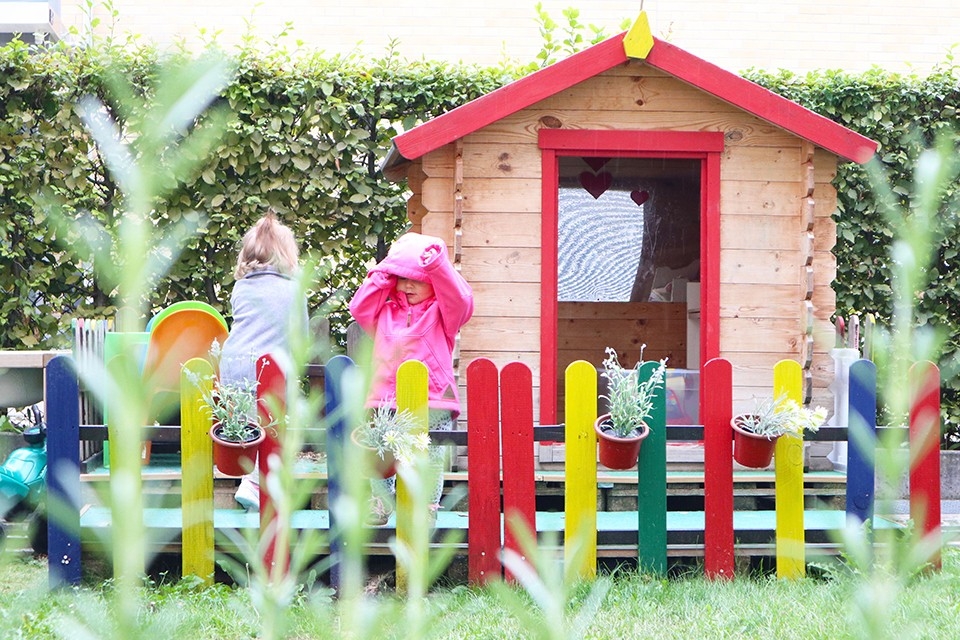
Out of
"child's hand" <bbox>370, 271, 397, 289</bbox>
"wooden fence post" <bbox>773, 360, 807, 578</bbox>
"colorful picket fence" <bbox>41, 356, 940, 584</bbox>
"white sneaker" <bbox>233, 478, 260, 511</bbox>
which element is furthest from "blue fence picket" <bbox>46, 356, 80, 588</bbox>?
"wooden fence post" <bbox>773, 360, 807, 578</bbox>

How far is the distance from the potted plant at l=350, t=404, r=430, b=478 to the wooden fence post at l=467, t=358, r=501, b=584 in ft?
0.94

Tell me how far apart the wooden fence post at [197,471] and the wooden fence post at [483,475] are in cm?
108

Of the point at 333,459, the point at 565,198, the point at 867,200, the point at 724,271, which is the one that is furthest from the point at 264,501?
the point at 867,200

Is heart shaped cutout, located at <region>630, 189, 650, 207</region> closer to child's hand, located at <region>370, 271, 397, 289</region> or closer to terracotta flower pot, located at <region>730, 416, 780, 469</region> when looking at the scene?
child's hand, located at <region>370, 271, 397, 289</region>

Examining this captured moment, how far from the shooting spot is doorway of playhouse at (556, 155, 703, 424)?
7973 millimetres

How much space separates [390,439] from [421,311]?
4.60 feet

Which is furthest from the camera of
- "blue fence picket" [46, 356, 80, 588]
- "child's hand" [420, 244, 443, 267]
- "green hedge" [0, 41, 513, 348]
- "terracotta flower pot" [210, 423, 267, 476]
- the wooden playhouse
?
"green hedge" [0, 41, 513, 348]

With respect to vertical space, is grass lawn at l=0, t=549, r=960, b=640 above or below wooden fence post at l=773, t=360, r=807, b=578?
below

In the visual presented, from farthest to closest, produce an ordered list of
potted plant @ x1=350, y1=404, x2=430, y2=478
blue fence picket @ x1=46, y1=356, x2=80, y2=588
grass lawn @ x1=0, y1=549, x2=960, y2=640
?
blue fence picket @ x1=46, y1=356, x2=80, y2=588 → potted plant @ x1=350, y1=404, x2=430, y2=478 → grass lawn @ x1=0, y1=549, x2=960, y2=640

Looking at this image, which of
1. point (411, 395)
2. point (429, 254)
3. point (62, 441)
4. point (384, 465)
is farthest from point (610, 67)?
point (62, 441)

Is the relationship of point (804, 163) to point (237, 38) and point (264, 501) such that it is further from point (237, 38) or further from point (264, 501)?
point (237, 38)

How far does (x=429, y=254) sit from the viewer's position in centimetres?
498

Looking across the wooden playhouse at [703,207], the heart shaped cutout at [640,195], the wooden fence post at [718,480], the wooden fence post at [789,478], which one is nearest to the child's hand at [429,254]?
the wooden playhouse at [703,207]

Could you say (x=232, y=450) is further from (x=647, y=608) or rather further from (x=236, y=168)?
(x=236, y=168)
